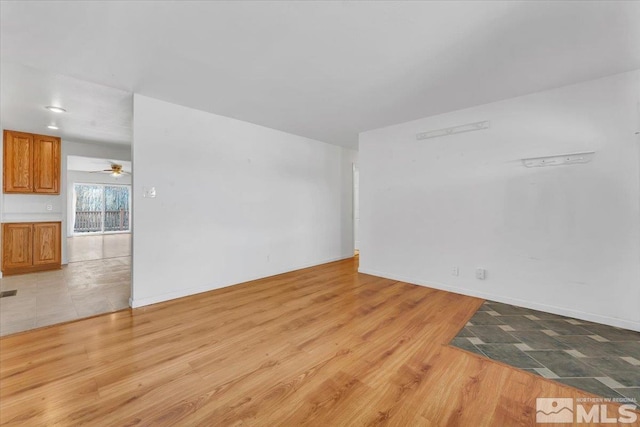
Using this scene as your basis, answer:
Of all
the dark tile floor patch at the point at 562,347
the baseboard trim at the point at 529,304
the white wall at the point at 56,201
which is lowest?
the dark tile floor patch at the point at 562,347

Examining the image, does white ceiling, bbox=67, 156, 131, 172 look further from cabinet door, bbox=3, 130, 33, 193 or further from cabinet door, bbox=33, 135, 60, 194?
cabinet door, bbox=3, 130, 33, 193

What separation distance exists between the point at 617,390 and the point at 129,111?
5707 millimetres

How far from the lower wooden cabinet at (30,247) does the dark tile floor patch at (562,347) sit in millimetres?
6754

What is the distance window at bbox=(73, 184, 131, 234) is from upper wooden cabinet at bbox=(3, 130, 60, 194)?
6.14 m

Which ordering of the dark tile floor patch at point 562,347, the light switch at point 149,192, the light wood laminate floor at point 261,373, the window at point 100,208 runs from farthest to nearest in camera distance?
the window at point 100,208 → the light switch at point 149,192 → the dark tile floor patch at point 562,347 → the light wood laminate floor at point 261,373

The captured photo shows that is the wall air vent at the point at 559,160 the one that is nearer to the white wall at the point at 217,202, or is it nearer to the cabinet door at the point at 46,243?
the white wall at the point at 217,202

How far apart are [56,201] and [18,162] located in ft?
2.80

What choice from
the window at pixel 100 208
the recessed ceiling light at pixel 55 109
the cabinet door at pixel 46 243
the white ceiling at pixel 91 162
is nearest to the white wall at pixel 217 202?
the recessed ceiling light at pixel 55 109

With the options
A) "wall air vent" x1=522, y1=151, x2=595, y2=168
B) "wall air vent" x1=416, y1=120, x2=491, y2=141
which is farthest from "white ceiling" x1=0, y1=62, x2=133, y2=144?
"wall air vent" x1=522, y1=151, x2=595, y2=168

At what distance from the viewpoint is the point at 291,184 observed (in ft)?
15.7

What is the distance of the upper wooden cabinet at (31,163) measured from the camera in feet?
14.4

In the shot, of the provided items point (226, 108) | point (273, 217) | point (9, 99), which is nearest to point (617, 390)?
point (273, 217)

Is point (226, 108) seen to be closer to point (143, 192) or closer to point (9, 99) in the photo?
point (143, 192)

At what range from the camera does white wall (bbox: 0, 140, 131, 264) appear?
14.9 ft
